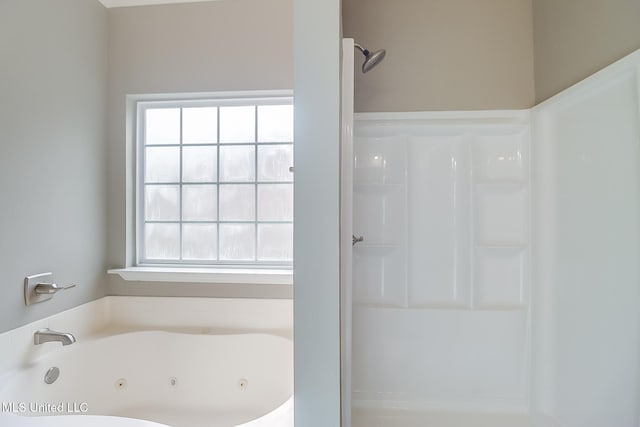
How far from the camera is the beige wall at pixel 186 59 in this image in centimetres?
163

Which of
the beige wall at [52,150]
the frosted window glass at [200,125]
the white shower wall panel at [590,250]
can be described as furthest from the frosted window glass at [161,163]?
the white shower wall panel at [590,250]

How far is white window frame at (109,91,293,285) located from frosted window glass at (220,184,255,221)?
0.10 m

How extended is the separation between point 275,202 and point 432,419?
4.68 feet

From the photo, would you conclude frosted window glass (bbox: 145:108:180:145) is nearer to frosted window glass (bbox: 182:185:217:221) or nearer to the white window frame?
the white window frame

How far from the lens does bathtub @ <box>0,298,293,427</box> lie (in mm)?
1461

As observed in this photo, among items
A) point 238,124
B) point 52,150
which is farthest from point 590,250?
point 52,150

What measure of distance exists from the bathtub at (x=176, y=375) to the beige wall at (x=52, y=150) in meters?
0.33

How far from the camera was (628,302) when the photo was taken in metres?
0.97

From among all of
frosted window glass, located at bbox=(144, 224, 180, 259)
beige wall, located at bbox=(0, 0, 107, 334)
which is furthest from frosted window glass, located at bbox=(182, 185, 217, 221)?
beige wall, located at bbox=(0, 0, 107, 334)

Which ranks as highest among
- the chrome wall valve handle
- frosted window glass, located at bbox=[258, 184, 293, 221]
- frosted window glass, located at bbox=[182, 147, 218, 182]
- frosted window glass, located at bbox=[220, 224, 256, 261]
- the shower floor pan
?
frosted window glass, located at bbox=[182, 147, 218, 182]

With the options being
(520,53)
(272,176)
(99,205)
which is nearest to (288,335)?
(272,176)

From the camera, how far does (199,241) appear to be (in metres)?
1.82

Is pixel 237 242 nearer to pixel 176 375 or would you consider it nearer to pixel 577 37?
pixel 176 375

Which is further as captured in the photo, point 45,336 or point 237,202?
point 237,202
